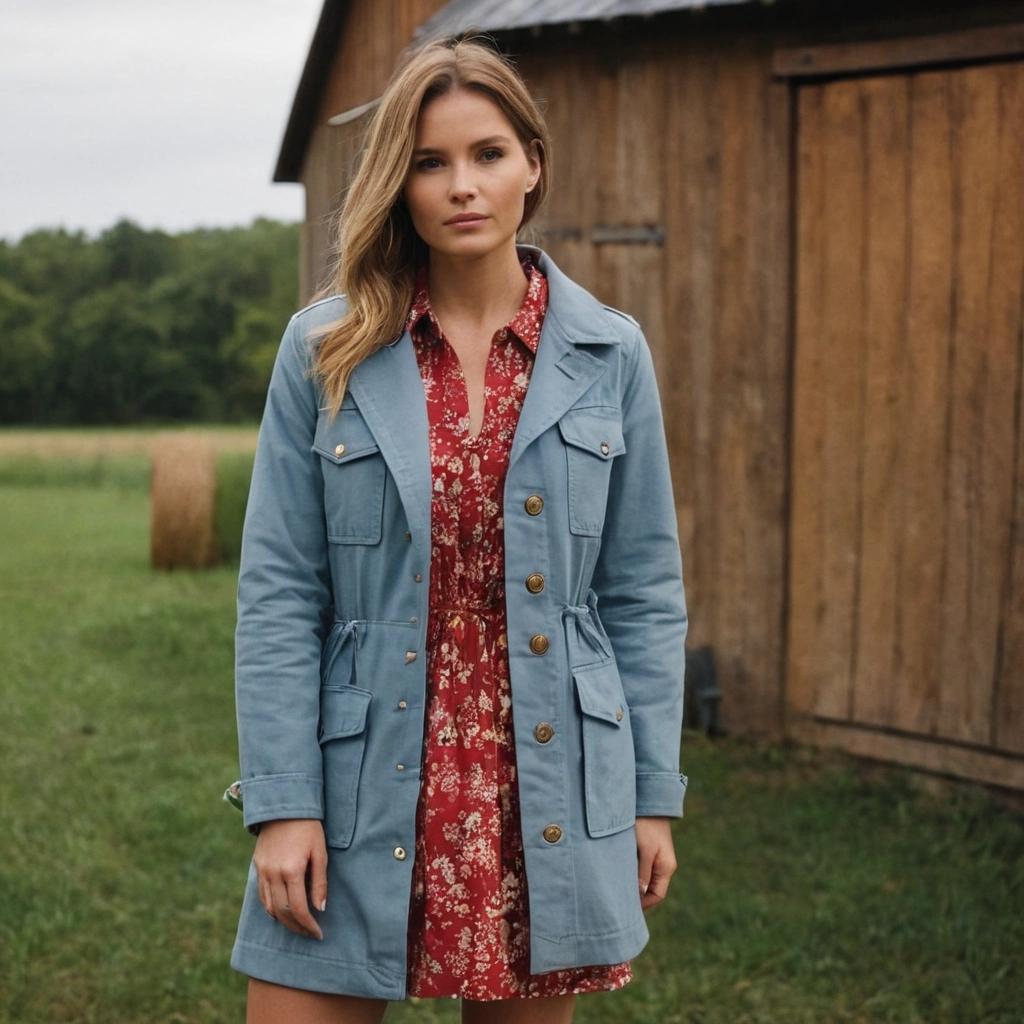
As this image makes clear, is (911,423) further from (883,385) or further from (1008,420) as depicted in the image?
(1008,420)

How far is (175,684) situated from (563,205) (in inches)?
136

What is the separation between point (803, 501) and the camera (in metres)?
6.28

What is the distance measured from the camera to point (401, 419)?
85.5 inches

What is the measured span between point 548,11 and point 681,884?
3.93 meters

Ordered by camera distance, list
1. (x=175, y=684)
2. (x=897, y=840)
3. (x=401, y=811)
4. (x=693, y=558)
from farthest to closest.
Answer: (x=175, y=684) < (x=693, y=558) < (x=897, y=840) < (x=401, y=811)

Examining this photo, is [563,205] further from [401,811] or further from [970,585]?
[401,811]

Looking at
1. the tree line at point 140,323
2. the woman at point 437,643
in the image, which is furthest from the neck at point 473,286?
the tree line at point 140,323

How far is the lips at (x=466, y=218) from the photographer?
220 cm

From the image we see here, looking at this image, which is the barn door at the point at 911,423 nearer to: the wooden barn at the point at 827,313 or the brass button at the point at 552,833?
the wooden barn at the point at 827,313

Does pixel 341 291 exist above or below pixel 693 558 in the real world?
above

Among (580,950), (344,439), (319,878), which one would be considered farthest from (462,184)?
(580,950)

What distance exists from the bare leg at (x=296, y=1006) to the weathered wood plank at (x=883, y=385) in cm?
420

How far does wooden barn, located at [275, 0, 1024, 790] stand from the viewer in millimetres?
5605

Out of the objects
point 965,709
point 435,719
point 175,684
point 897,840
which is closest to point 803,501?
point 965,709
